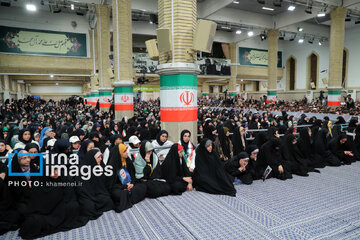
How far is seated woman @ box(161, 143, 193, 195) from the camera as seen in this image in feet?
10.8

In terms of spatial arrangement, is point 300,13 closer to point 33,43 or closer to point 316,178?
point 316,178

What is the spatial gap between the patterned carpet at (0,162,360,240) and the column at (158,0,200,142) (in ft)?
5.64

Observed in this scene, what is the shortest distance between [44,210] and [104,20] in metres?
10.9

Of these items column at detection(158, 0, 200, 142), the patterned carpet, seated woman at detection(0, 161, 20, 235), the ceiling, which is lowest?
the patterned carpet

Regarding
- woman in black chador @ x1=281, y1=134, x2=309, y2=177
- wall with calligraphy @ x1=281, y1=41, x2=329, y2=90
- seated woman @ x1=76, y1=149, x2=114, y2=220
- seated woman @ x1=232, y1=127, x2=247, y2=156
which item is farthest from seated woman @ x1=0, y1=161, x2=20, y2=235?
wall with calligraphy @ x1=281, y1=41, x2=329, y2=90

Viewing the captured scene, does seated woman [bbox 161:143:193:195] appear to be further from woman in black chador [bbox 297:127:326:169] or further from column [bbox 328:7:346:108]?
column [bbox 328:7:346:108]

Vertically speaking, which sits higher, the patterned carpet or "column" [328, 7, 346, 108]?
"column" [328, 7, 346, 108]

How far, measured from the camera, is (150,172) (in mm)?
3285

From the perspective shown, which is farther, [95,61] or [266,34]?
[266,34]

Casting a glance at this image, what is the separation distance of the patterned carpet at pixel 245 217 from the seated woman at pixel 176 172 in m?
0.14

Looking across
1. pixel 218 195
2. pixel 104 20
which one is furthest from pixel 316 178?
pixel 104 20

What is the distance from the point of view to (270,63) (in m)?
16.2

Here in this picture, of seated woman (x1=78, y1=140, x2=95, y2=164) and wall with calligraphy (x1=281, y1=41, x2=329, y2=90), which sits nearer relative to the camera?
seated woman (x1=78, y1=140, x2=95, y2=164)

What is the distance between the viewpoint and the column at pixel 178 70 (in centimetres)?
455
